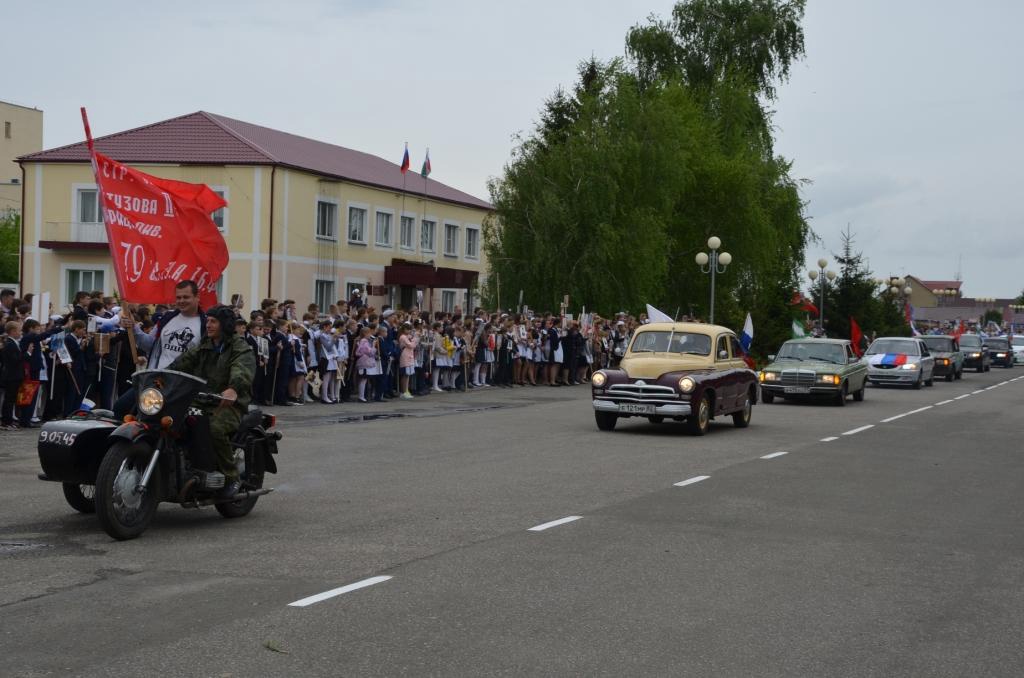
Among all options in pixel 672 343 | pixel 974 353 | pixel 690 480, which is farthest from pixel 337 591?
pixel 974 353

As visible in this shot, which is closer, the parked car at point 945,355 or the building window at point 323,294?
the parked car at point 945,355

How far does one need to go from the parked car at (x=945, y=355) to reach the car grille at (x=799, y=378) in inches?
765

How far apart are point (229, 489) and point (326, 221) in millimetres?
45432

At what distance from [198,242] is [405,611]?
28.4 ft

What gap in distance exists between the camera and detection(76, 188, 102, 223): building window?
52562mm

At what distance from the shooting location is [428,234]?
206 feet

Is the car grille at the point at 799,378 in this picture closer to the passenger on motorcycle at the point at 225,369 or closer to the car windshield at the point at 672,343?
the car windshield at the point at 672,343

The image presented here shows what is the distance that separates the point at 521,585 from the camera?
25.3ft

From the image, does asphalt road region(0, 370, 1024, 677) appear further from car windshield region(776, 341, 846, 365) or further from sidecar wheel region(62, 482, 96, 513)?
car windshield region(776, 341, 846, 365)

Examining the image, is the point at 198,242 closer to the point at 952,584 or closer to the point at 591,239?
the point at 952,584

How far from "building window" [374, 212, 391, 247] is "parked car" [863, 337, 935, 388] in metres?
25.8

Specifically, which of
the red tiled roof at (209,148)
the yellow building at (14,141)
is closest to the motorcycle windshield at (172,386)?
the red tiled roof at (209,148)

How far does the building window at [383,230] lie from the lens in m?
58.3

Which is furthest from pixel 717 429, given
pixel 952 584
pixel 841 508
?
pixel 952 584
